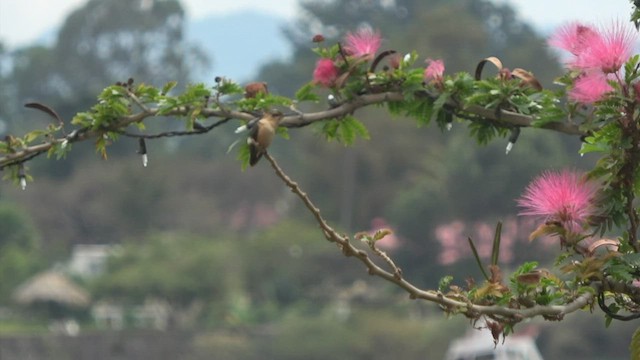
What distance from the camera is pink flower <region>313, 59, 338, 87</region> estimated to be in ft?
11.3

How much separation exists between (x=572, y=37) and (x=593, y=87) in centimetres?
16

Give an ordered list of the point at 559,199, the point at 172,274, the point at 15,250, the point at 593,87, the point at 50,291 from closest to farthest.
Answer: the point at 559,199 < the point at 593,87 < the point at 172,274 < the point at 50,291 < the point at 15,250

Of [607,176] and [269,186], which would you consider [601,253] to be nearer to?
[607,176]

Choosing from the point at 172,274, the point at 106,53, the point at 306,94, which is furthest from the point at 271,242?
the point at 306,94

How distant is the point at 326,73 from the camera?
3439 millimetres

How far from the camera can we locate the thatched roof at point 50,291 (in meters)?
46.6

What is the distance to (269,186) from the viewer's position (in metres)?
57.5

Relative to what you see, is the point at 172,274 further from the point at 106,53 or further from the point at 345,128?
the point at 345,128

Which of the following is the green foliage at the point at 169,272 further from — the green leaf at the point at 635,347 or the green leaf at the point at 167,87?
the green leaf at the point at 635,347

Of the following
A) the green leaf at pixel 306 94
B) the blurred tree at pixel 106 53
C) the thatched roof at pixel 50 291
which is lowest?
the green leaf at pixel 306 94

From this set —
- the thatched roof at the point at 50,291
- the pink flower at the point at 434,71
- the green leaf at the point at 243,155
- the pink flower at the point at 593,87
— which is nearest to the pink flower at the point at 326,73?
the pink flower at the point at 434,71

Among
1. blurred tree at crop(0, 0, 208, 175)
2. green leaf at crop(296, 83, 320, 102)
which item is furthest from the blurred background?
green leaf at crop(296, 83, 320, 102)

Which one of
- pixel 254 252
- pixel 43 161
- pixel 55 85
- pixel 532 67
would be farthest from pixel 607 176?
pixel 55 85

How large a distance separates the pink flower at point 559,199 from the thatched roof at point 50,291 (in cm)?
4450
